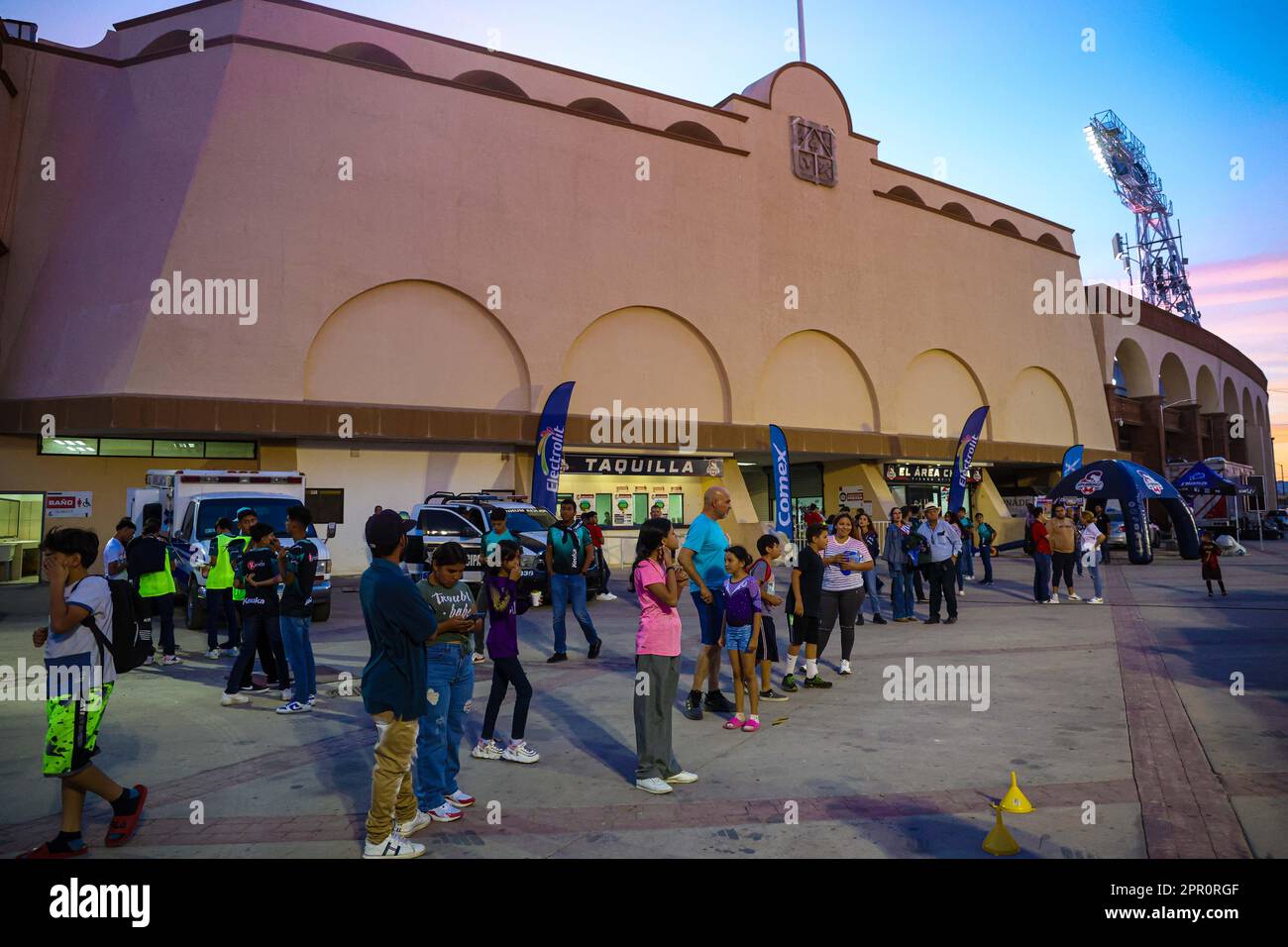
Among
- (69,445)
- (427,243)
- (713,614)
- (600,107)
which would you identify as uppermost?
(600,107)

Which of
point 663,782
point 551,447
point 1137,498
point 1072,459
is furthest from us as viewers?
point 1072,459

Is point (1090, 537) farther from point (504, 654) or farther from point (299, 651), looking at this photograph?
point (299, 651)

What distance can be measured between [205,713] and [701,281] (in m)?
23.9

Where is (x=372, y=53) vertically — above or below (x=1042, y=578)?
above

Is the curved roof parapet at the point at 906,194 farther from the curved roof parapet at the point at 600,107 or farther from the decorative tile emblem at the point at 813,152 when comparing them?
the curved roof parapet at the point at 600,107

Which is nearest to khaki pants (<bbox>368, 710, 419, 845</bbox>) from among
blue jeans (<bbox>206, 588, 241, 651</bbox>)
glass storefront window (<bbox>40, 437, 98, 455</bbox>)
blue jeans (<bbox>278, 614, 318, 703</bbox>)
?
blue jeans (<bbox>278, 614, 318, 703</bbox>)

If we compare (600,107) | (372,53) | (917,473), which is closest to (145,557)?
(372,53)

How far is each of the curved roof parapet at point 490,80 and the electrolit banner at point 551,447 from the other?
10758mm

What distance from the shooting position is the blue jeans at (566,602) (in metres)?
10.7

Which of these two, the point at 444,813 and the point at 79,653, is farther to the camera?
the point at 444,813

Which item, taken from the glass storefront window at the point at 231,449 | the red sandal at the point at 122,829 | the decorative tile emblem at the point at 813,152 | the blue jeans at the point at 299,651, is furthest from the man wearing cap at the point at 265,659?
the decorative tile emblem at the point at 813,152

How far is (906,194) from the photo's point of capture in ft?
120

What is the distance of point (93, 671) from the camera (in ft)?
15.8

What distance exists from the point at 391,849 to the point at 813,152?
108 feet
